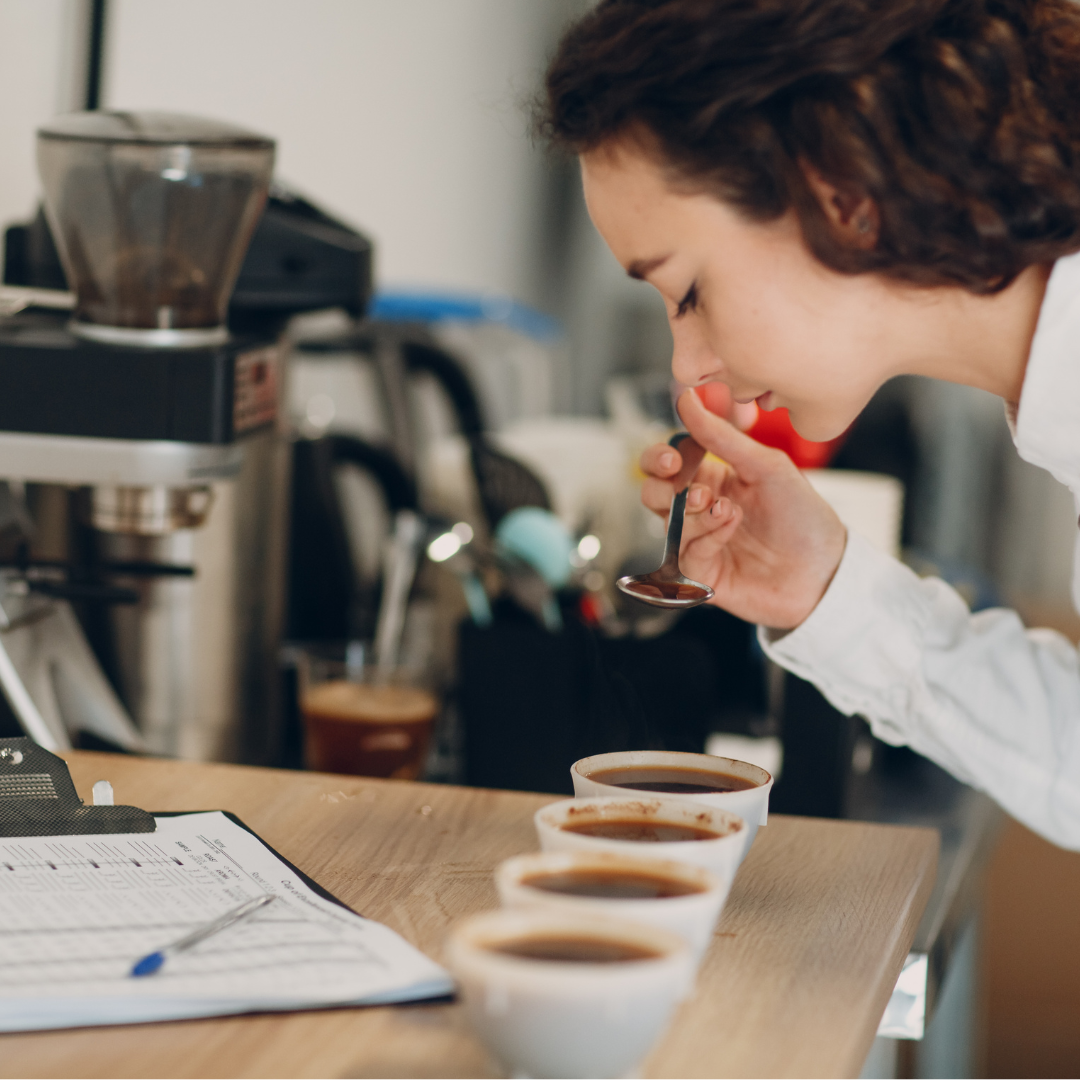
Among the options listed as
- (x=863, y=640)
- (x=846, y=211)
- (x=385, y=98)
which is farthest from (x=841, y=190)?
(x=385, y=98)

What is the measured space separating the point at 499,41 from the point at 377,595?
1.78 meters

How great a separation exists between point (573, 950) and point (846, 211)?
43 centimetres

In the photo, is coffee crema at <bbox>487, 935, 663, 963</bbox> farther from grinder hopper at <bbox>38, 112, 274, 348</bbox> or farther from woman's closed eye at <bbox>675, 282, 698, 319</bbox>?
grinder hopper at <bbox>38, 112, 274, 348</bbox>

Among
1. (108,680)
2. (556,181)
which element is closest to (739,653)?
(108,680)

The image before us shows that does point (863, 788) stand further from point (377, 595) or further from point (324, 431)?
point (324, 431)

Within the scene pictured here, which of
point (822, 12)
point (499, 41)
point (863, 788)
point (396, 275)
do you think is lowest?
point (863, 788)

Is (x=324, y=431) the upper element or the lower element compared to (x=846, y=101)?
lower

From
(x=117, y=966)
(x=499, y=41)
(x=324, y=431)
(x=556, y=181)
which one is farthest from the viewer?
(x=556, y=181)

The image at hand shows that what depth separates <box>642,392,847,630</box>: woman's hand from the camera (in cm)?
100

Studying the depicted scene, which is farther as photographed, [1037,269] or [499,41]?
[499,41]

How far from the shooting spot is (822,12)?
699 mm

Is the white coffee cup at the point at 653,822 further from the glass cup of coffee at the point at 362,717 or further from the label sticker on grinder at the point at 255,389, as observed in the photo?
the glass cup of coffee at the point at 362,717

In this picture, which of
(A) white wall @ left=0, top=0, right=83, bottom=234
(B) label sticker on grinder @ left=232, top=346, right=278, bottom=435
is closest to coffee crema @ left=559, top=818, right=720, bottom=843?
(B) label sticker on grinder @ left=232, top=346, right=278, bottom=435

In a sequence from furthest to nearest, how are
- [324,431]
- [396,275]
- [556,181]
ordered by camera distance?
[556,181], [396,275], [324,431]
